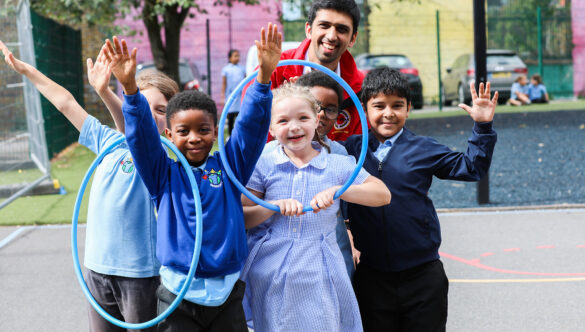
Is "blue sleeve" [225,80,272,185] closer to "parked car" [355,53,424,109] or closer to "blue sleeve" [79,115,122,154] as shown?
"blue sleeve" [79,115,122,154]

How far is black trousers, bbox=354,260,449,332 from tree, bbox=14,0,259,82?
10380 mm

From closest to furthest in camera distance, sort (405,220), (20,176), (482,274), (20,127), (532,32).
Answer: (405,220), (482,274), (20,176), (20,127), (532,32)

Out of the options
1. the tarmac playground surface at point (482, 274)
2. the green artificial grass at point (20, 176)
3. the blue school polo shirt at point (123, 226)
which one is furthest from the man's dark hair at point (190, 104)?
the green artificial grass at point (20, 176)

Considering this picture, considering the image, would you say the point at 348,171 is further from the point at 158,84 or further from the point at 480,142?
the point at 158,84

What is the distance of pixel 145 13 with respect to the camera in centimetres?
1437

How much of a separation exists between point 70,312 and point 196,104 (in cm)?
286

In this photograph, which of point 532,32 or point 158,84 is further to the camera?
point 532,32

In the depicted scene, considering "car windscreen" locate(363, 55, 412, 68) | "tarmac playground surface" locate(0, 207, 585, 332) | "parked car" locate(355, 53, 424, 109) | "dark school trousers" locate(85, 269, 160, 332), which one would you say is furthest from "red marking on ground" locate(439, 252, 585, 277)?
"car windscreen" locate(363, 55, 412, 68)

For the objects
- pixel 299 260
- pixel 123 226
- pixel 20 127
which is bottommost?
pixel 299 260

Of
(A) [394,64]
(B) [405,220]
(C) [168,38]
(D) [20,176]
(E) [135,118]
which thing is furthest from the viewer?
(A) [394,64]

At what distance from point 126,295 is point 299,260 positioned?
0.77m

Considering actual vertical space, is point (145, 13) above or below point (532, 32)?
above

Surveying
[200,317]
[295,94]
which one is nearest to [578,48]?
[295,94]

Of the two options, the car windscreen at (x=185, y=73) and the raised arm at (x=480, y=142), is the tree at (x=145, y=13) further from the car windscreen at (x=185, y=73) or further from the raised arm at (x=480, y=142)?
the raised arm at (x=480, y=142)
